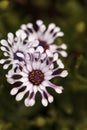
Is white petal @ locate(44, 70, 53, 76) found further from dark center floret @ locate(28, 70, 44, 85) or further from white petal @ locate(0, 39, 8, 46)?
white petal @ locate(0, 39, 8, 46)

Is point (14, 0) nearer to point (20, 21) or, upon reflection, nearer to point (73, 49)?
point (20, 21)

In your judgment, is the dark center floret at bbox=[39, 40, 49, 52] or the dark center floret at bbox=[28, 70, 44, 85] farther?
the dark center floret at bbox=[39, 40, 49, 52]

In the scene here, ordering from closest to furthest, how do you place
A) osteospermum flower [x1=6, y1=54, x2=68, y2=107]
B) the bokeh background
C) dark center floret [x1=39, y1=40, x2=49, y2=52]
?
osteospermum flower [x1=6, y1=54, x2=68, y2=107]
dark center floret [x1=39, y1=40, x2=49, y2=52]
the bokeh background


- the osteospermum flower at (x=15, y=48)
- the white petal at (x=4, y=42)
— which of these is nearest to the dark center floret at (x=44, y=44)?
the osteospermum flower at (x=15, y=48)

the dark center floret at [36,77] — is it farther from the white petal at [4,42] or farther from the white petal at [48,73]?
the white petal at [4,42]

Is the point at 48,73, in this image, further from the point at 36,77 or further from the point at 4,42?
the point at 4,42

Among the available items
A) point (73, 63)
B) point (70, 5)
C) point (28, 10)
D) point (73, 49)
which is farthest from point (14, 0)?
point (73, 63)

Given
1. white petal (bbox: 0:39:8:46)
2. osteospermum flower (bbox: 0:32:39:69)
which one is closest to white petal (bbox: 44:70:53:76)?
osteospermum flower (bbox: 0:32:39:69)
